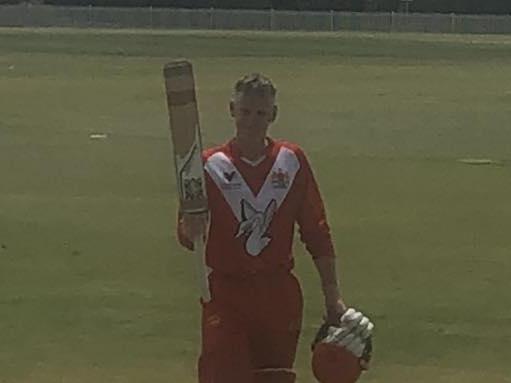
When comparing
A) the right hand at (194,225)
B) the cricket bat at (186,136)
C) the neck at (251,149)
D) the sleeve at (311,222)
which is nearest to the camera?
the cricket bat at (186,136)

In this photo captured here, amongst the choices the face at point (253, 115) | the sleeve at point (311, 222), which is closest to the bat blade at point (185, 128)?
the face at point (253, 115)

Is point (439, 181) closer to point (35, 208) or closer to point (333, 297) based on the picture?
point (35, 208)

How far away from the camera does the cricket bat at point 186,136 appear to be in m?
5.77

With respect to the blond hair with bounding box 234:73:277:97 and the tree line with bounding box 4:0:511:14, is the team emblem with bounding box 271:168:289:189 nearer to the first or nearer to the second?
the blond hair with bounding box 234:73:277:97

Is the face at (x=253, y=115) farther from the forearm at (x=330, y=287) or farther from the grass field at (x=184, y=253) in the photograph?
the grass field at (x=184, y=253)

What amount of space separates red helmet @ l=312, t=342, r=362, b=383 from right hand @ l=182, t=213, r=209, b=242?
27.1 inches

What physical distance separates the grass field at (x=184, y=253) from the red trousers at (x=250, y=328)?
2.50 metres

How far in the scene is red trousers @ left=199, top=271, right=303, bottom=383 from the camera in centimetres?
609

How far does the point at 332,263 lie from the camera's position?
632 cm

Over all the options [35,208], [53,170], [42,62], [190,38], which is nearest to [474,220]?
[35,208]

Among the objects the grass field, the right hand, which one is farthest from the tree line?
the right hand

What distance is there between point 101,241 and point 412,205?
144 inches

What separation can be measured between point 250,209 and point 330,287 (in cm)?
47

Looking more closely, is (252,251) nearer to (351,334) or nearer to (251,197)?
(251,197)
